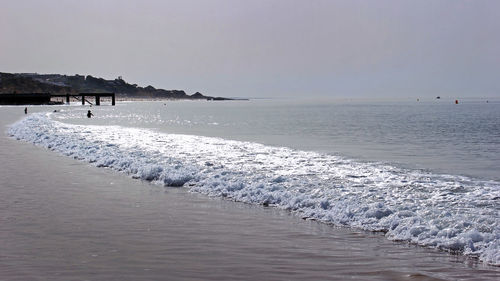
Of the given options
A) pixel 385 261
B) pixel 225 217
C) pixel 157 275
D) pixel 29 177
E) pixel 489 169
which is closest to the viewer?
pixel 157 275

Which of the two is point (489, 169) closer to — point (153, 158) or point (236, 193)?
point (236, 193)

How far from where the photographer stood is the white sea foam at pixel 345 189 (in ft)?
32.9

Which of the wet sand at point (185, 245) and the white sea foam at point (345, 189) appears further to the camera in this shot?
the white sea foam at point (345, 189)

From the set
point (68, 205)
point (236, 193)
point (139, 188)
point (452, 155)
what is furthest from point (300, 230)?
point (452, 155)

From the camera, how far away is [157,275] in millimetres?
7262

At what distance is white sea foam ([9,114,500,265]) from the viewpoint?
394 inches

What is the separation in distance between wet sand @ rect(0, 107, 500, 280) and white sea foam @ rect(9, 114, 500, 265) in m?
0.67

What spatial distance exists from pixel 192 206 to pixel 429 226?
5387 millimetres

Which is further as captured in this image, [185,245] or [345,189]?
[345,189]

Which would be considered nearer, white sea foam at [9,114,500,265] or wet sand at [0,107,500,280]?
wet sand at [0,107,500,280]

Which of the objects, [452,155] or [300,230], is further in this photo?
[452,155]

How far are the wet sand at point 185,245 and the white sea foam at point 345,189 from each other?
26.4 inches

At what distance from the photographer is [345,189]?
1462 centimetres

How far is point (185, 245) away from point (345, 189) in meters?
6.74
